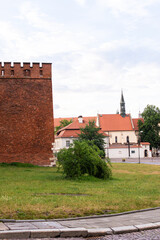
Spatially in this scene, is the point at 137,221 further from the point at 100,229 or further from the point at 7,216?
the point at 7,216

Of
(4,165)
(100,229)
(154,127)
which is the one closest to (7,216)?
(100,229)

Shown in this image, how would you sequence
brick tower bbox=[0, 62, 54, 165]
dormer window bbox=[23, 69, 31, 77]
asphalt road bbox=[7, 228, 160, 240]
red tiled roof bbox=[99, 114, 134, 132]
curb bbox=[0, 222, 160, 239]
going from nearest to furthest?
curb bbox=[0, 222, 160, 239] < asphalt road bbox=[7, 228, 160, 240] < brick tower bbox=[0, 62, 54, 165] < dormer window bbox=[23, 69, 31, 77] < red tiled roof bbox=[99, 114, 134, 132]

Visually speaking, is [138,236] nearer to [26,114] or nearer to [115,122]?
[26,114]

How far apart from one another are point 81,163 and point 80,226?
36.6 ft

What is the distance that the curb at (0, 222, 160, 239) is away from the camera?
19.9ft

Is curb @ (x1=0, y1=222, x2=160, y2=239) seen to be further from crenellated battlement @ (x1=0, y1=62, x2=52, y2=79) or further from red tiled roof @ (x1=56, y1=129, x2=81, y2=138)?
red tiled roof @ (x1=56, y1=129, x2=81, y2=138)

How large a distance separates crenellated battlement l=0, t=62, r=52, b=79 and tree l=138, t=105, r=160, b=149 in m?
50.5

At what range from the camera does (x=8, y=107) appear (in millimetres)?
30812

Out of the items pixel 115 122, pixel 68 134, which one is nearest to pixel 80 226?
pixel 68 134

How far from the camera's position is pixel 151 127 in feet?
257

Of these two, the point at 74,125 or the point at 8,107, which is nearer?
the point at 8,107

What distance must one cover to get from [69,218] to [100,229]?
1.13 m

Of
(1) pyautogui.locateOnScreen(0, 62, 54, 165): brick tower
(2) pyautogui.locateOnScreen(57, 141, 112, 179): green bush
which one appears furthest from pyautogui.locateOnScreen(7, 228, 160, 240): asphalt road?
(1) pyautogui.locateOnScreen(0, 62, 54, 165): brick tower

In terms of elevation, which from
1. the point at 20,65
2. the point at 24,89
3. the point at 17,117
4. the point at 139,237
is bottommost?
the point at 139,237
